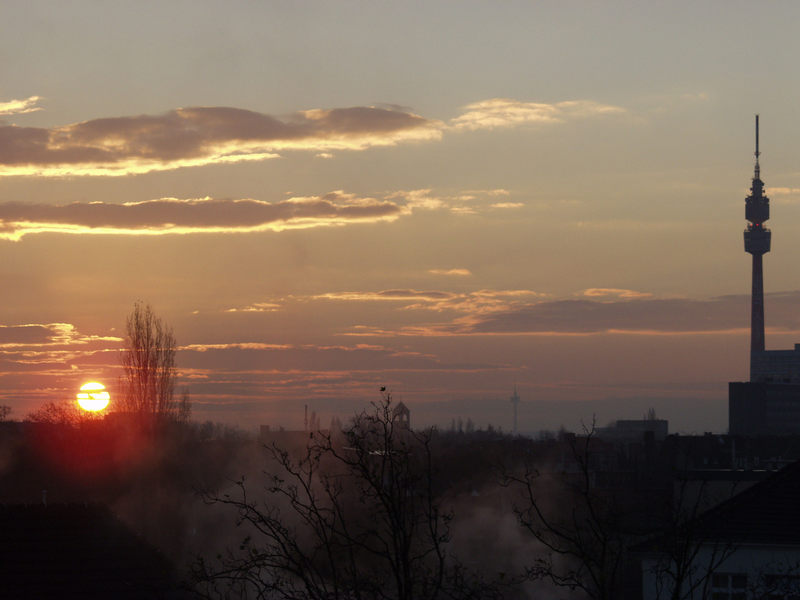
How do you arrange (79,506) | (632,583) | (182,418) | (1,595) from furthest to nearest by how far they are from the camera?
1. (182,418)
2. (632,583)
3. (79,506)
4. (1,595)

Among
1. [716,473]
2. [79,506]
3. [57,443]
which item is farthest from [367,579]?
[57,443]

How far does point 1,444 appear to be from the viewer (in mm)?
67062

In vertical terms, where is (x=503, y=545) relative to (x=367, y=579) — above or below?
below

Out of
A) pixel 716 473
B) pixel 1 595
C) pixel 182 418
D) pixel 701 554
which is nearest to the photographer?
pixel 1 595

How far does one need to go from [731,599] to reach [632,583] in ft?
54.0

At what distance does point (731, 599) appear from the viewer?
2575cm

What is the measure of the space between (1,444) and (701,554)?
5277cm

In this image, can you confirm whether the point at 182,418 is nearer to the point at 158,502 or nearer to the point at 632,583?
the point at 158,502

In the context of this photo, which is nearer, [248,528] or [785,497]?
[785,497]

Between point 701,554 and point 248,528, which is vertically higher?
point 701,554

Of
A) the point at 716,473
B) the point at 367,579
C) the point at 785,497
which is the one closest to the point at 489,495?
the point at 716,473

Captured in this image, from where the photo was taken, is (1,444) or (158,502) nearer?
(158,502)

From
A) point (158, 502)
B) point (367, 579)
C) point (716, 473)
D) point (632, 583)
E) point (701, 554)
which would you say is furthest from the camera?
point (158, 502)

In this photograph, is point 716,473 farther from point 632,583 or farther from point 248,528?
point 248,528
